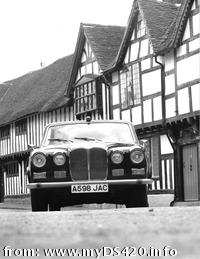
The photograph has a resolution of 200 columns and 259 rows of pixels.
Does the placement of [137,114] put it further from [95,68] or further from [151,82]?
[95,68]

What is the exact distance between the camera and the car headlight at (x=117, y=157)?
1189 cm

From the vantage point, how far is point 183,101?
23.8 metres

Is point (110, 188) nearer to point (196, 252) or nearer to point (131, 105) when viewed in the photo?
point (196, 252)

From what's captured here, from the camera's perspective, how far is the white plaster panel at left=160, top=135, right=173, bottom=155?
25.3 m

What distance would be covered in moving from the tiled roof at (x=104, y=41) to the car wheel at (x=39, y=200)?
17381 mm

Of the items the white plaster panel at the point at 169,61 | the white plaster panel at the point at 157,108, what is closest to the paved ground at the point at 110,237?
the white plaster panel at the point at 169,61

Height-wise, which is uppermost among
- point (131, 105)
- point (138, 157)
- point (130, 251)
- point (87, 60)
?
point (87, 60)

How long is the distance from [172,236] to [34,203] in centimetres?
702

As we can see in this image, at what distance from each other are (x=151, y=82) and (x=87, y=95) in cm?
568

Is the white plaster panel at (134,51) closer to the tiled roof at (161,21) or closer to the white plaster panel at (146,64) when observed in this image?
the white plaster panel at (146,64)

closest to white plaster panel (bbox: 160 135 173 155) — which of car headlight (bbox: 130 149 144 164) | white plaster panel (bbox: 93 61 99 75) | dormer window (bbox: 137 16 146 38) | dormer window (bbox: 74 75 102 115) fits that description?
dormer window (bbox: 137 16 146 38)

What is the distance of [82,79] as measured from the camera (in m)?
31.2

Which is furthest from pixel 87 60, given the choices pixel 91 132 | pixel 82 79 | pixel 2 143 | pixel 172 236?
pixel 172 236

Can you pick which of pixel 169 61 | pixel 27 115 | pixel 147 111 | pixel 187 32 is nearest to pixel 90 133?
pixel 187 32
